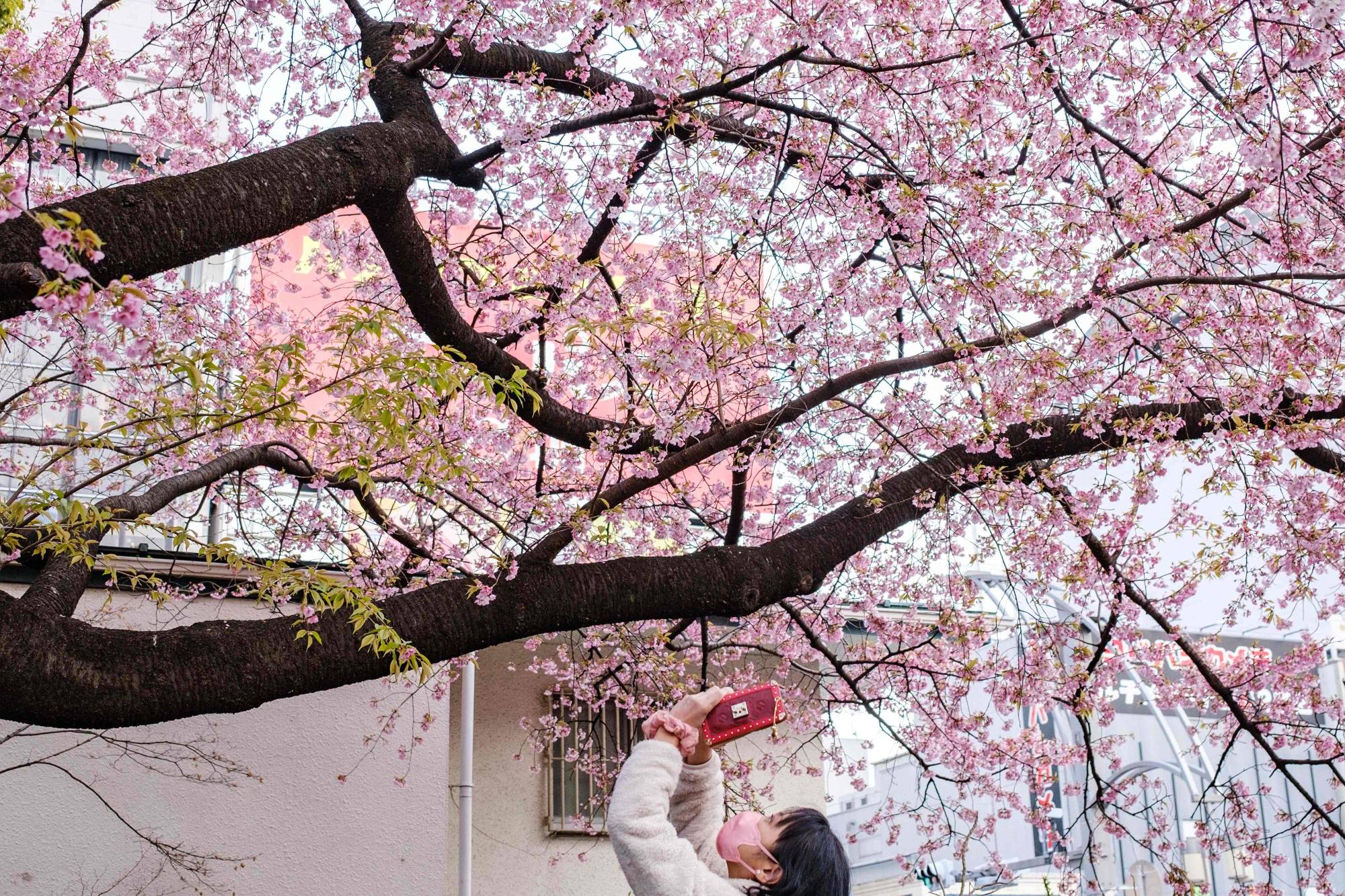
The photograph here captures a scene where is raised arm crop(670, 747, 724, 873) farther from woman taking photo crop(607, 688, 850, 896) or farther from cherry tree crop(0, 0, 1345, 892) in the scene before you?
cherry tree crop(0, 0, 1345, 892)

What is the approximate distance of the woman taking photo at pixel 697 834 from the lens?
2.09 metres

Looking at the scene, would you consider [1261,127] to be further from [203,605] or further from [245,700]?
[203,605]

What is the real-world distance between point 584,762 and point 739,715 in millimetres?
5524

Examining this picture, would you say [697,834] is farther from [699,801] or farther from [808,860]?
[808,860]

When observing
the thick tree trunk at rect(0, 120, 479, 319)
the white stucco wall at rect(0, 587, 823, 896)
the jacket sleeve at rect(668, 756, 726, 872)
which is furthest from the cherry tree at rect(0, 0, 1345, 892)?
the jacket sleeve at rect(668, 756, 726, 872)

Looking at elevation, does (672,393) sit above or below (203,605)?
above

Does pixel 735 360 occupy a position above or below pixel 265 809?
above

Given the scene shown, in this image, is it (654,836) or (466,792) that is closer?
(654,836)

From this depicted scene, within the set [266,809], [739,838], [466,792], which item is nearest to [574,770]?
[466,792]

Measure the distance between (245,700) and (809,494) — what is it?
383cm

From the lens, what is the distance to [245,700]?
351 centimetres

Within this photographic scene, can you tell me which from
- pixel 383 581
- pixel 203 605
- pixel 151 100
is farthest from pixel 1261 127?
pixel 151 100

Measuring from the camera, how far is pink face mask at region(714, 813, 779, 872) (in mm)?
2270

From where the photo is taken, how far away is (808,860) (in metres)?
2.21
